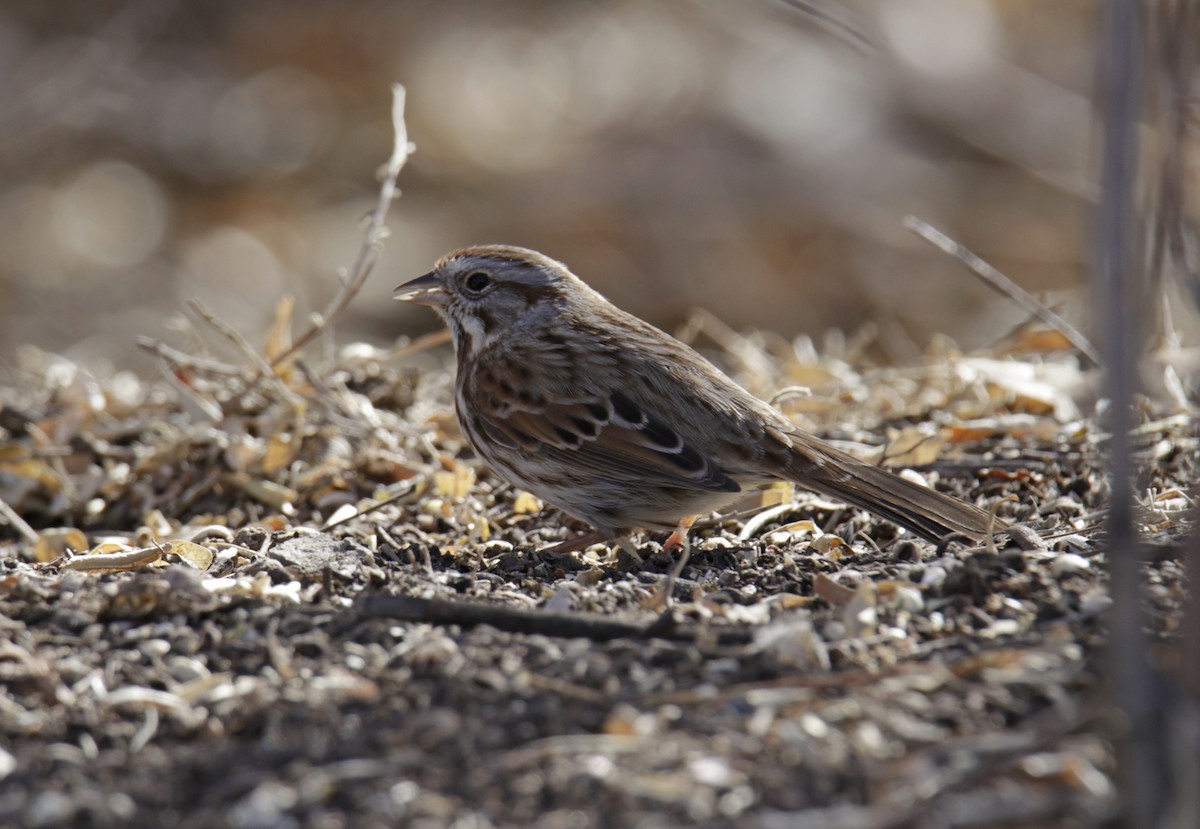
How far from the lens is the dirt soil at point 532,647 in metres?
2.40

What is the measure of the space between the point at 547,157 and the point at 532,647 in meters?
8.71

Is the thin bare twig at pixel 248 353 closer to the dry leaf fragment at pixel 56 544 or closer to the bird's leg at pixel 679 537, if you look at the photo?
the dry leaf fragment at pixel 56 544

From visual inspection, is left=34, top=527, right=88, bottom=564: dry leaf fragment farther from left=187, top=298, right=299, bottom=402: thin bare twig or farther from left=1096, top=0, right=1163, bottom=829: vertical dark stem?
left=1096, top=0, right=1163, bottom=829: vertical dark stem

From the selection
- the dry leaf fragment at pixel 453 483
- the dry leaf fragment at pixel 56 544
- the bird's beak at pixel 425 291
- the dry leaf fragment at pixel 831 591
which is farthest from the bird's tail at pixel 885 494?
the dry leaf fragment at pixel 56 544

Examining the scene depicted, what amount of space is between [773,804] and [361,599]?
1.18 m

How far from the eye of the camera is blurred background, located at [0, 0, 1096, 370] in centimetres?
1014

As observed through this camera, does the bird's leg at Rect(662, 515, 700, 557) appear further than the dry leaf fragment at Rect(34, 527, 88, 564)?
No

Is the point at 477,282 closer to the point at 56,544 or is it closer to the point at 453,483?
the point at 453,483

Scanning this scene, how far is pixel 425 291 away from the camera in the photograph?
5.02 meters

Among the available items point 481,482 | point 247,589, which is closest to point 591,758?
point 247,589

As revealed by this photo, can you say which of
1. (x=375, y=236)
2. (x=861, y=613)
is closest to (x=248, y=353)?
(x=375, y=236)

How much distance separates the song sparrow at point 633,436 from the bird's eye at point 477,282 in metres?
0.23

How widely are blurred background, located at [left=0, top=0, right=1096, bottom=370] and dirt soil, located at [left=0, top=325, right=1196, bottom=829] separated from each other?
4640mm

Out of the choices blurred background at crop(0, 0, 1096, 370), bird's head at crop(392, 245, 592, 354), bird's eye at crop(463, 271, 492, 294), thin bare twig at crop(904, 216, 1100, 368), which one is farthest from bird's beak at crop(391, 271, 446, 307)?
blurred background at crop(0, 0, 1096, 370)
